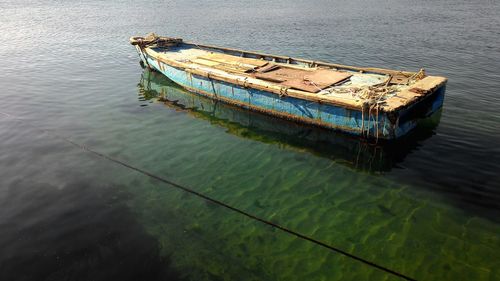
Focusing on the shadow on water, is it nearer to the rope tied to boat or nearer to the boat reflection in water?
the boat reflection in water

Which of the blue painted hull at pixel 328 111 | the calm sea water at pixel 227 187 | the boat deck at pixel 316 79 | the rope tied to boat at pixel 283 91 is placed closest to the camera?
the calm sea water at pixel 227 187

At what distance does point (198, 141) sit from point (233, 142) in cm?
132

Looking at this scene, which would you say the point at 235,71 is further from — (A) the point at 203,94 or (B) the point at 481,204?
(B) the point at 481,204

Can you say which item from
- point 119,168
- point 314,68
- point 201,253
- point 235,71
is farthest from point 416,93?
point 119,168

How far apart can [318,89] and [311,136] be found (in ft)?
5.71

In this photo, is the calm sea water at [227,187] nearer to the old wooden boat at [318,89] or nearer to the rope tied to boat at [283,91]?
the old wooden boat at [318,89]

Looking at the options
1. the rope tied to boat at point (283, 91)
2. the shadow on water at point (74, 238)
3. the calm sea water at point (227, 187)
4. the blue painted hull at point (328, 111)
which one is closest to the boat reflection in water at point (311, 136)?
the calm sea water at point (227, 187)

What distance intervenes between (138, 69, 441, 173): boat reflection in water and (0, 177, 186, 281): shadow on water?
571 centimetres

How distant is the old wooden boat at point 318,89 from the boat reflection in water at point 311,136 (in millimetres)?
371

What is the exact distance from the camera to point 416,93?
11.0 metres

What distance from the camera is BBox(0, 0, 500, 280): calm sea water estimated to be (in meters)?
7.12

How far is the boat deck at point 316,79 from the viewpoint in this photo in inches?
433

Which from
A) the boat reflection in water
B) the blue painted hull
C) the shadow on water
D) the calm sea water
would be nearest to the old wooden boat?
the blue painted hull

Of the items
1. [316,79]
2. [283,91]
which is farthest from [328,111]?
[316,79]
